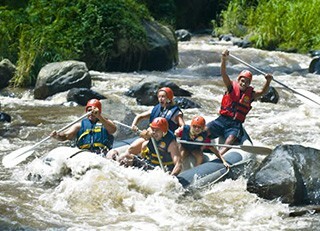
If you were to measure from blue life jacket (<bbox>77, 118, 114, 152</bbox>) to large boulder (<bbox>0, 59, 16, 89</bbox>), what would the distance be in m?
5.76

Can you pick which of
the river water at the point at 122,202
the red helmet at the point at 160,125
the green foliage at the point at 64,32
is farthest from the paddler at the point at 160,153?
the green foliage at the point at 64,32

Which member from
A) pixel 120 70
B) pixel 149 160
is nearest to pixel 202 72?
pixel 120 70

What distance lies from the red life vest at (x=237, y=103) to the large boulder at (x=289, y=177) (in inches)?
48.0

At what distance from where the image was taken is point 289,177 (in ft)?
19.1

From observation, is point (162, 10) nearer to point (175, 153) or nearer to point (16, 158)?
point (16, 158)

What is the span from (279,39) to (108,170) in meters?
13.4

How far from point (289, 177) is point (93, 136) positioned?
214 centimetres

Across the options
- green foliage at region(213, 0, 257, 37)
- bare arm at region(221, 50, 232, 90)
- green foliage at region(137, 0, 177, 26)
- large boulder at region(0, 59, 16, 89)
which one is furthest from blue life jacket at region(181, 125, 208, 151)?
green foliage at region(213, 0, 257, 37)

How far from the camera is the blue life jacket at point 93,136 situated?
6574mm

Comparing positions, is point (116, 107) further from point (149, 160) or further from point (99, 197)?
point (99, 197)

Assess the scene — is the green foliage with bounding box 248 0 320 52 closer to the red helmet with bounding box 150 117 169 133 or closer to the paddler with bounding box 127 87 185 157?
the paddler with bounding box 127 87 185 157

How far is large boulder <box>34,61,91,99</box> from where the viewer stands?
11.3 metres

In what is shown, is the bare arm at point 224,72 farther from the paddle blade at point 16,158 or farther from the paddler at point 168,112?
the paddle blade at point 16,158

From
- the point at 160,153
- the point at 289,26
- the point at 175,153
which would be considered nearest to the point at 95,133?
the point at 160,153
